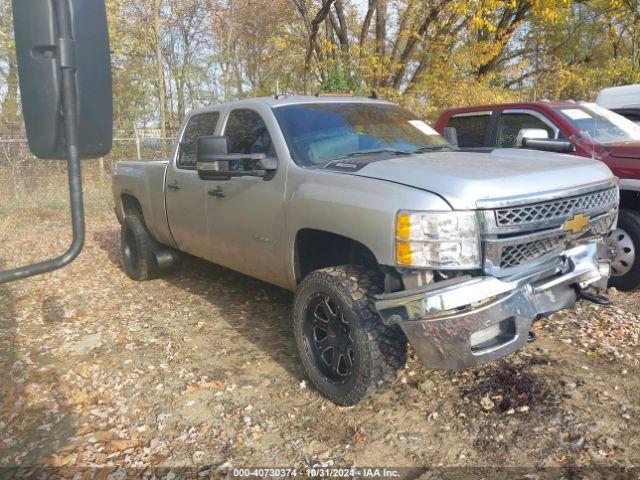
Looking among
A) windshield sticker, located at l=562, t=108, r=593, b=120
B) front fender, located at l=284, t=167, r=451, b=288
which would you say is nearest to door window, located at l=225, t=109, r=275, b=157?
front fender, located at l=284, t=167, r=451, b=288

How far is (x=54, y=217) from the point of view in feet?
36.1

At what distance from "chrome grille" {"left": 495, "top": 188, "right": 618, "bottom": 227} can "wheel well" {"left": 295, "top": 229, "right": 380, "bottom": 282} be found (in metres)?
0.98

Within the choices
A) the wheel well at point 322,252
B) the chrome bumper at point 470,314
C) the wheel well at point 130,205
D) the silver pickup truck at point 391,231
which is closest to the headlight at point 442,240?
the silver pickup truck at point 391,231

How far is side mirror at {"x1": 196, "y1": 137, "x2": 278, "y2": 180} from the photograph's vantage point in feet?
11.9

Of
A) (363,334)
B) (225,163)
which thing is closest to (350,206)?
(363,334)

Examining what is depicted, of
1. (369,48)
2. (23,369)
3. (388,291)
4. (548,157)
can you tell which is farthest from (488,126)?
(369,48)

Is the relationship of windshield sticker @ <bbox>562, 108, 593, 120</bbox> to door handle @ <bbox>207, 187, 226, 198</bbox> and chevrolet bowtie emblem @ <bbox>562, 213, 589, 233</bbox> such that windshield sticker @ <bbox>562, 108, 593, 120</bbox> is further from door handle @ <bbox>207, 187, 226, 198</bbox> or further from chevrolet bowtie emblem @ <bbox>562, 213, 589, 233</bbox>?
door handle @ <bbox>207, 187, 226, 198</bbox>

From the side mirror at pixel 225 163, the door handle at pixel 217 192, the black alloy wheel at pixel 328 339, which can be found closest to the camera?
the black alloy wheel at pixel 328 339

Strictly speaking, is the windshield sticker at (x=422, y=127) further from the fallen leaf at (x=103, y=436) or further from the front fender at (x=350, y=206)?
the fallen leaf at (x=103, y=436)

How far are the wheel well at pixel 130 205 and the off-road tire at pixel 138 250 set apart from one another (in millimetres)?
91

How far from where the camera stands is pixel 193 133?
205 inches

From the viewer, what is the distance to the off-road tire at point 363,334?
9.74 feet

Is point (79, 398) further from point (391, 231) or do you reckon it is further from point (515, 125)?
point (515, 125)

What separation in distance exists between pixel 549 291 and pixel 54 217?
34.4ft
